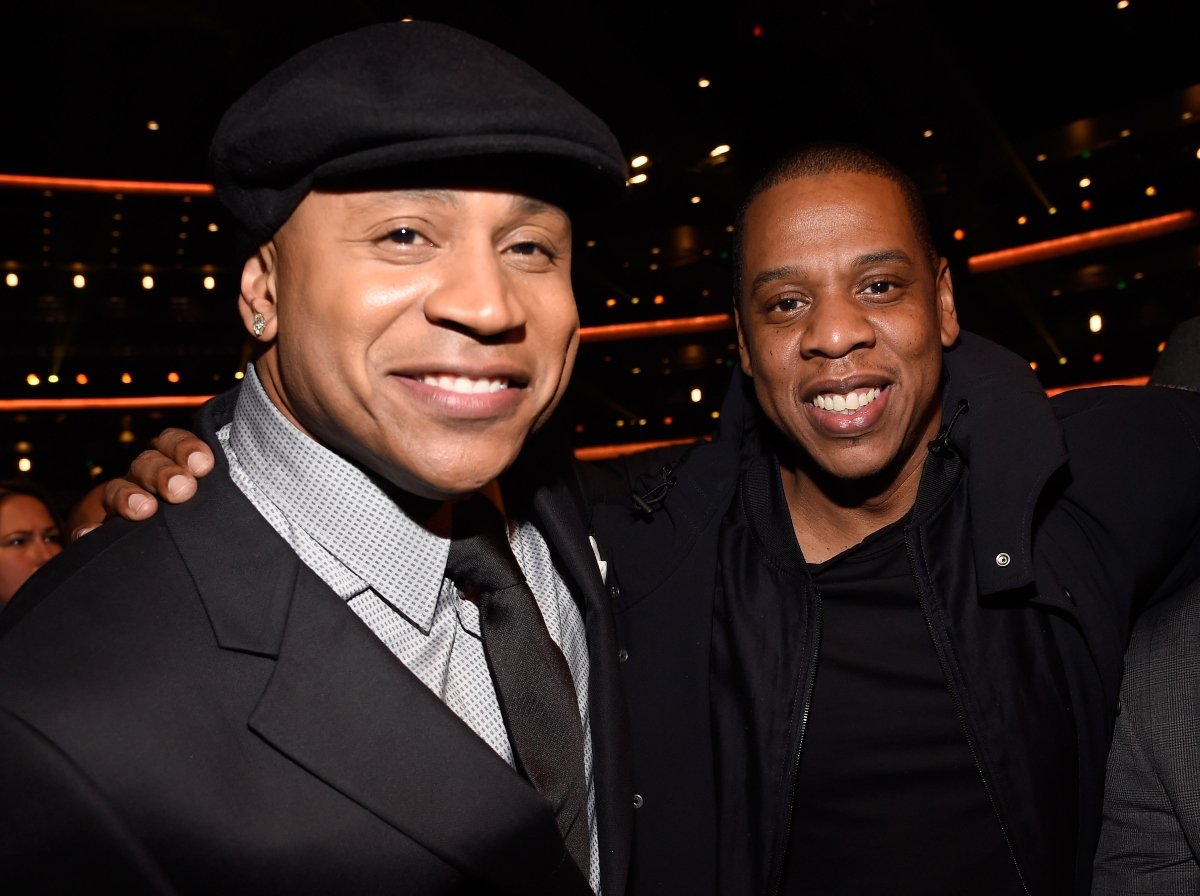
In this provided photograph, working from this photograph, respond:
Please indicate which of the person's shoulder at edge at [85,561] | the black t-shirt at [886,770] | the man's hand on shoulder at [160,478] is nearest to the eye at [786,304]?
the black t-shirt at [886,770]

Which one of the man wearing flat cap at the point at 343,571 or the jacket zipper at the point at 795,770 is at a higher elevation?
the man wearing flat cap at the point at 343,571

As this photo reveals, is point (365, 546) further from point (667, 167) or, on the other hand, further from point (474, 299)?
point (667, 167)

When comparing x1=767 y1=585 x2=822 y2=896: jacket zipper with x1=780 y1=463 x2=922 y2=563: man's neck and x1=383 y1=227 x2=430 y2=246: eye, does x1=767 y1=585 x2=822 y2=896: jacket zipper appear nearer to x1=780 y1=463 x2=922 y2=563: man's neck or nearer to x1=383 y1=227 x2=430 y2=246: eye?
x1=780 y1=463 x2=922 y2=563: man's neck

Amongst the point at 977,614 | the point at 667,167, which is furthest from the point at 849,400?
the point at 667,167

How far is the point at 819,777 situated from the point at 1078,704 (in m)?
0.55

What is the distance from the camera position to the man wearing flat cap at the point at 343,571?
994 mm

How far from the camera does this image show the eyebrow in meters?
1.93

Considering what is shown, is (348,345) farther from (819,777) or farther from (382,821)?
(819,777)

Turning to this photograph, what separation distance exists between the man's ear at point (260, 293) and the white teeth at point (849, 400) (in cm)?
121

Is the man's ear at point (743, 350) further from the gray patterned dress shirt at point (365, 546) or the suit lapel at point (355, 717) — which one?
the suit lapel at point (355, 717)

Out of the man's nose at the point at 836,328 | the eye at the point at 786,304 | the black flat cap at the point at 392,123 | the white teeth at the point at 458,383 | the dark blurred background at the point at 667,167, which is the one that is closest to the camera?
the black flat cap at the point at 392,123

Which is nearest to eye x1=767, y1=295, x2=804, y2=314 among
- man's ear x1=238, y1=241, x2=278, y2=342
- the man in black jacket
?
the man in black jacket

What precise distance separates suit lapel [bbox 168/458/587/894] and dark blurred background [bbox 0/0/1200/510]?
12.0ft

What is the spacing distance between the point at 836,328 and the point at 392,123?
3.78ft
